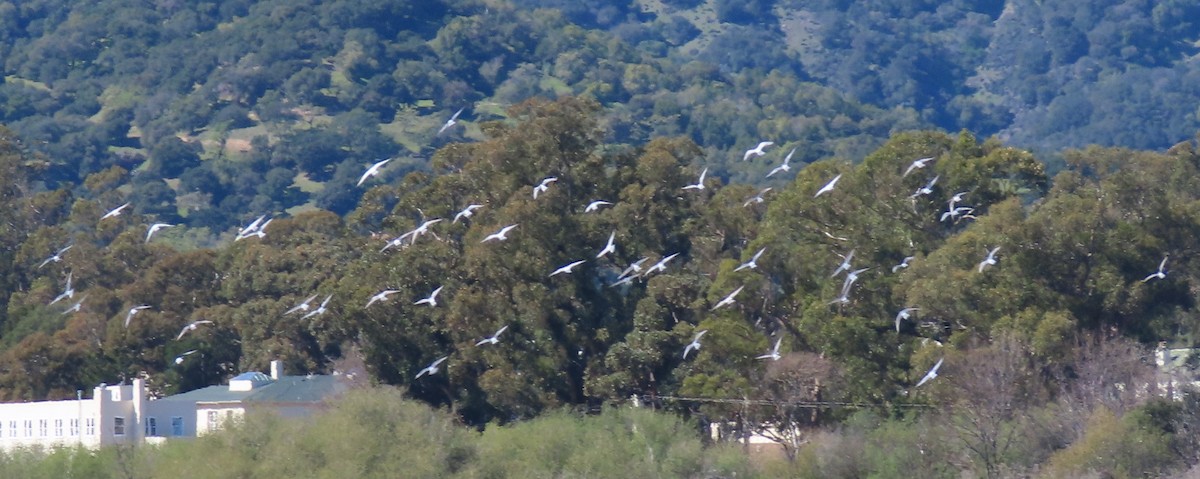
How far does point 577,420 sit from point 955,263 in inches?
384

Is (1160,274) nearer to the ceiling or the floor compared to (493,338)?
nearer to the ceiling

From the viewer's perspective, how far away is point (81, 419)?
2238 inches

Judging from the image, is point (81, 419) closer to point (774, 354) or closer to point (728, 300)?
point (728, 300)

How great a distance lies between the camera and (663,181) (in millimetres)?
55125

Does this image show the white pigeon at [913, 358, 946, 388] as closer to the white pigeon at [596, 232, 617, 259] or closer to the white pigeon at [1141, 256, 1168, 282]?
the white pigeon at [1141, 256, 1168, 282]

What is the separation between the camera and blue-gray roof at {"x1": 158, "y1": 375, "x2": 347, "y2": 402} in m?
56.9

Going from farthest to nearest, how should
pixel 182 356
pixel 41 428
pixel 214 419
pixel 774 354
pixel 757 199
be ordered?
pixel 182 356 → pixel 41 428 → pixel 757 199 → pixel 214 419 → pixel 774 354

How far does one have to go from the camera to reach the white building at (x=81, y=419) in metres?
56.4

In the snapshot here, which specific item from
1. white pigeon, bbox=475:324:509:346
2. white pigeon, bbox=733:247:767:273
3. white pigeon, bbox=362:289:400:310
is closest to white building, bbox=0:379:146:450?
white pigeon, bbox=362:289:400:310

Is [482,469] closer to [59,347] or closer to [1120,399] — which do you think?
[1120,399]

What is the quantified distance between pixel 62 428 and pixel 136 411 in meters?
2.08

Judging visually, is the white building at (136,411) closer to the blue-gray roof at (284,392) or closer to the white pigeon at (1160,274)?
the blue-gray roof at (284,392)

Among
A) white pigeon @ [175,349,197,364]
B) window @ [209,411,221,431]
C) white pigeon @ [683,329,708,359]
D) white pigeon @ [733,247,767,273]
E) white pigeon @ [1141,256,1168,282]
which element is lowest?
white pigeon @ [175,349,197,364]

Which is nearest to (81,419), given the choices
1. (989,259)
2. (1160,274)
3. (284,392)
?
(284,392)
